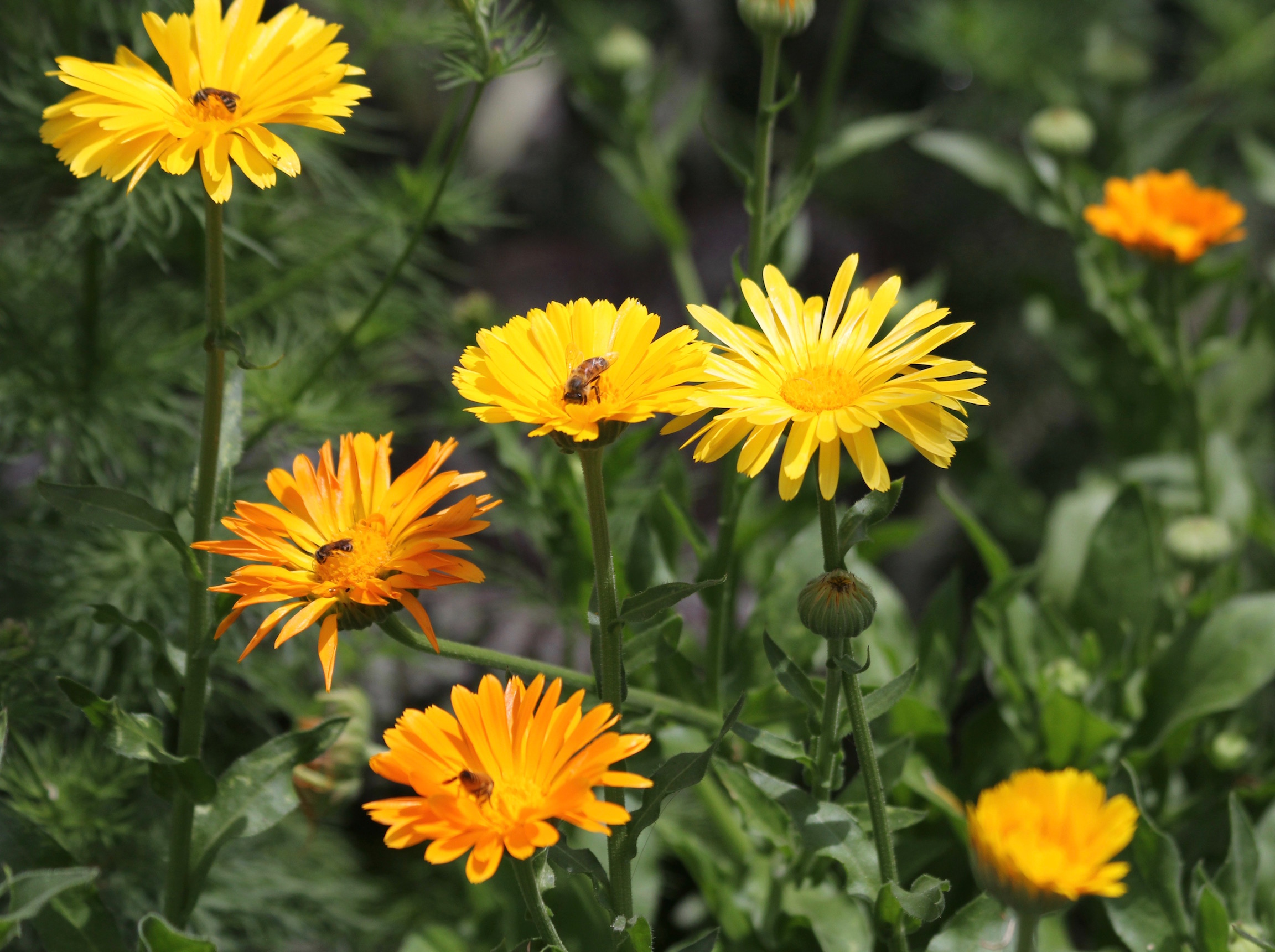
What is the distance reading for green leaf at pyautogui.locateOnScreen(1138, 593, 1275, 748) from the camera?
0.97 meters

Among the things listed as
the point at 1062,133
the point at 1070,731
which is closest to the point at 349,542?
the point at 1070,731

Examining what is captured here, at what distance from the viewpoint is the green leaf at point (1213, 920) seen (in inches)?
29.9

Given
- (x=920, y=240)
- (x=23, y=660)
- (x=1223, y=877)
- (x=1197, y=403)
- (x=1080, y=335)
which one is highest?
(x=920, y=240)

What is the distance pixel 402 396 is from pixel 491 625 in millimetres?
429

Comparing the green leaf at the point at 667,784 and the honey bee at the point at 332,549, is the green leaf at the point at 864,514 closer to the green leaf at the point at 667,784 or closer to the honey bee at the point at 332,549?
the green leaf at the point at 667,784

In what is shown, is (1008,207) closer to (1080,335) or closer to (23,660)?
(1080,335)

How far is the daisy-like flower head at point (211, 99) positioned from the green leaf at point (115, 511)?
0.18 metres

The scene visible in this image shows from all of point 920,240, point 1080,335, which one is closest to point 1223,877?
point 1080,335

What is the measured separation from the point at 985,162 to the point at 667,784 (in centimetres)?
101

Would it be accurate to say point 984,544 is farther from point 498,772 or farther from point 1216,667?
point 498,772

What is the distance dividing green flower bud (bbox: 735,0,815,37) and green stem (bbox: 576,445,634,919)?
36 centimetres

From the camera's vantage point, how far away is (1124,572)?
1076 mm

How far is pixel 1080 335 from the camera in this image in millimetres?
1475

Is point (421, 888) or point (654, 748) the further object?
point (421, 888)
